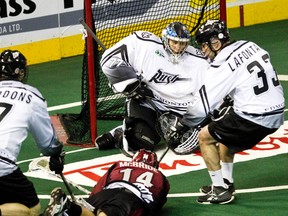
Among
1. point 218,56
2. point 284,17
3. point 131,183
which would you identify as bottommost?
point 284,17

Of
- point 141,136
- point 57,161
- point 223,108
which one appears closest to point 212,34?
point 223,108

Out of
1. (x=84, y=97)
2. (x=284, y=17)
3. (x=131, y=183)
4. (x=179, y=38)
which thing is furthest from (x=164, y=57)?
(x=284, y=17)

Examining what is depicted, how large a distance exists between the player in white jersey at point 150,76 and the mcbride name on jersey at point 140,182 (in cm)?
172

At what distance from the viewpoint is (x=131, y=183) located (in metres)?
7.76

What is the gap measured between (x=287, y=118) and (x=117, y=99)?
1875mm

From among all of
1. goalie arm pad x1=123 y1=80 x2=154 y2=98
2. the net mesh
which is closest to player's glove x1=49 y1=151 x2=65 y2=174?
goalie arm pad x1=123 y1=80 x2=154 y2=98

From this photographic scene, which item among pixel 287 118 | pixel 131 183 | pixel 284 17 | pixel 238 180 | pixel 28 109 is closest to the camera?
pixel 28 109

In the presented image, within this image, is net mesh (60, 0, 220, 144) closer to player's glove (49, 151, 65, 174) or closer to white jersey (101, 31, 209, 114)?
white jersey (101, 31, 209, 114)

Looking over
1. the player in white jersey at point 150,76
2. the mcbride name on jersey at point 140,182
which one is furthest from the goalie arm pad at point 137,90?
the mcbride name on jersey at point 140,182

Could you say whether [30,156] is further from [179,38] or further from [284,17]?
[284,17]

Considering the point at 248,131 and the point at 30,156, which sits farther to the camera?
the point at 30,156

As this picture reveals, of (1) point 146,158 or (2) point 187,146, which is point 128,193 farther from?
(2) point 187,146

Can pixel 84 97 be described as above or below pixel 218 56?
below

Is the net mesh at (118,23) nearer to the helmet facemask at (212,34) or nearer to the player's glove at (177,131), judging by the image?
the player's glove at (177,131)
